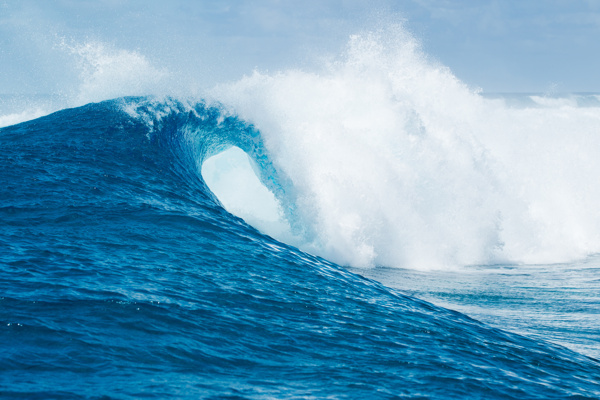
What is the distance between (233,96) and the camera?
14.1 m

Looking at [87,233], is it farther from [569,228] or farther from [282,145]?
[569,228]

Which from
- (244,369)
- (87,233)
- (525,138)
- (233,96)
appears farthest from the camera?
(525,138)

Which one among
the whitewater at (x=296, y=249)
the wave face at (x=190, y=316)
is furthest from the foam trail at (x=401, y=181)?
the wave face at (x=190, y=316)

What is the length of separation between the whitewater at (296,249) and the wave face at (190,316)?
1.1 inches

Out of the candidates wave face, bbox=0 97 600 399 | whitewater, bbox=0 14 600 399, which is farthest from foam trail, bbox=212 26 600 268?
wave face, bbox=0 97 600 399

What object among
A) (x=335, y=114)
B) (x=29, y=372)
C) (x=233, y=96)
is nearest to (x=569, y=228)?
(x=335, y=114)

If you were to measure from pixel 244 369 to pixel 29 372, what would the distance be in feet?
4.91

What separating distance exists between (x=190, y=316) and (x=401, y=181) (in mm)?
9608

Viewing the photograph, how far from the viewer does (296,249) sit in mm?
8281

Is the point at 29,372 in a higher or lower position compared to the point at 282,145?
lower

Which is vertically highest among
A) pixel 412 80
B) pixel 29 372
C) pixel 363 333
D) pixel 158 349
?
pixel 412 80

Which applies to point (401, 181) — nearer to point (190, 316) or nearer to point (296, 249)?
point (296, 249)

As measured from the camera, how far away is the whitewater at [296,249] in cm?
438

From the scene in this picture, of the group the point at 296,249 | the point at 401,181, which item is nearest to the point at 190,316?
the point at 296,249
